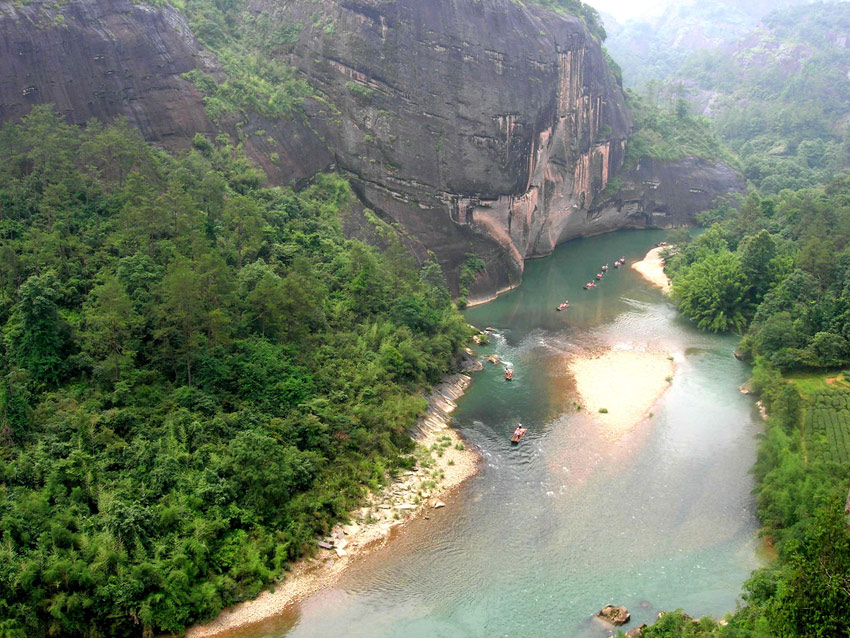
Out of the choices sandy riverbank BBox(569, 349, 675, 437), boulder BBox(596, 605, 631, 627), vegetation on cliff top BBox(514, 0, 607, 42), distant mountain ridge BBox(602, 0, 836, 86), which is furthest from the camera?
distant mountain ridge BBox(602, 0, 836, 86)

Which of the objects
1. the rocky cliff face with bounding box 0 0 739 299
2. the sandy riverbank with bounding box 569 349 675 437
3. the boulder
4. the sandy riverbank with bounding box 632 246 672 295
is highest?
the rocky cliff face with bounding box 0 0 739 299

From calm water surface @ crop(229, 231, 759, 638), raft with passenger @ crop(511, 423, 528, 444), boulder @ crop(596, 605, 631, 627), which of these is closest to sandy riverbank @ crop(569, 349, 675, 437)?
calm water surface @ crop(229, 231, 759, 638)

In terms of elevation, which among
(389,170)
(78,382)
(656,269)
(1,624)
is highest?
(389,170)

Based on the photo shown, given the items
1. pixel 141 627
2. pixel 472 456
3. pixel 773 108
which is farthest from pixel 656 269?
pixel 773 108

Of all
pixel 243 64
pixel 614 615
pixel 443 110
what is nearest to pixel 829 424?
pixel 614 615

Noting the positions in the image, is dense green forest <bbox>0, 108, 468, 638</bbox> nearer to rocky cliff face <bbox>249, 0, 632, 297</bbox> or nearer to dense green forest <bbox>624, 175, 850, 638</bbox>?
rocky cliff face <bbox>249, 0, 632, 297</bbox>

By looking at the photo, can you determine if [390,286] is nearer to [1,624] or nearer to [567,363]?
[567,363]

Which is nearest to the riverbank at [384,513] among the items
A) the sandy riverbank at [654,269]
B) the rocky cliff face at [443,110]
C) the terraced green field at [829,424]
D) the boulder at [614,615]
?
the boulder at [614,615]
